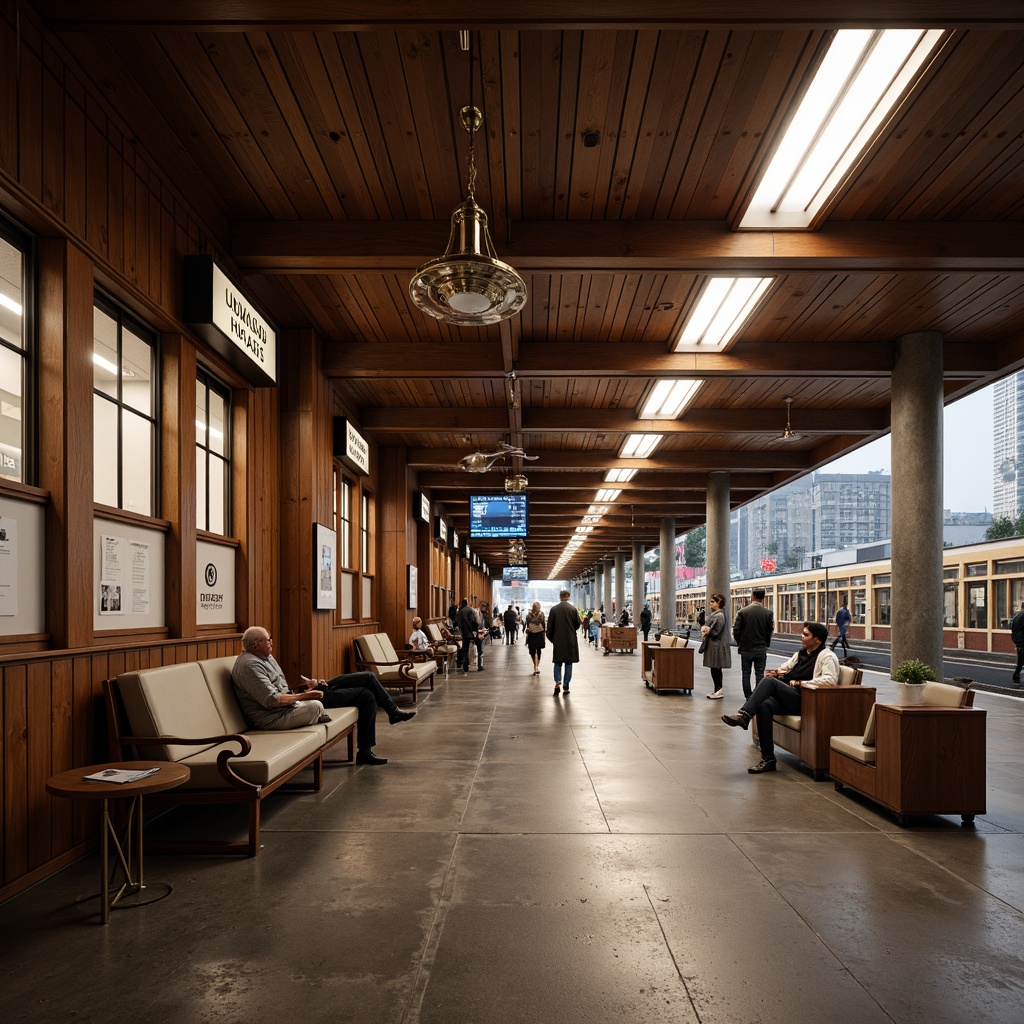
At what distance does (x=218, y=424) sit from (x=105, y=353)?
162 cm

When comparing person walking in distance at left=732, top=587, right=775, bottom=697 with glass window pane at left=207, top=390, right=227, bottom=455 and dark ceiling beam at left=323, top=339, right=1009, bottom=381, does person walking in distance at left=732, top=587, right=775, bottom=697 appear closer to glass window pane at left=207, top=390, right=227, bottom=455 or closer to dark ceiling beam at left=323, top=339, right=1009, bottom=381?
dark ceiling beam at left=323, top=339, right=1009, bottom=381

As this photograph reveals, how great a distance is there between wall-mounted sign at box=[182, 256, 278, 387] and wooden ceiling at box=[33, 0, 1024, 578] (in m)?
0.43

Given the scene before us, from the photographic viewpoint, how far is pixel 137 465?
462 centimetres

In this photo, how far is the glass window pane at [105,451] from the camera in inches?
163

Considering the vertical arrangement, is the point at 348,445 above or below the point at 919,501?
above

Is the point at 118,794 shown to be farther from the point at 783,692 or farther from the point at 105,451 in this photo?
the point at 783,692

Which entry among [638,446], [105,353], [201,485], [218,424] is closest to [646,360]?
[218,424]

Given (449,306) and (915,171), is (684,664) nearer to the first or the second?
(915,171)

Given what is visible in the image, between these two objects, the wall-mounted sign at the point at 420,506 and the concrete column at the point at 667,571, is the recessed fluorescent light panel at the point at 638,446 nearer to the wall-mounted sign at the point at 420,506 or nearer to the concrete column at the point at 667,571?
the wall-mounted sign at the point at 420,506

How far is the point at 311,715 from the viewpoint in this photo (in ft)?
16.6

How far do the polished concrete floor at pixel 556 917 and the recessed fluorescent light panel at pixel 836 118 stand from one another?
12.7 feet

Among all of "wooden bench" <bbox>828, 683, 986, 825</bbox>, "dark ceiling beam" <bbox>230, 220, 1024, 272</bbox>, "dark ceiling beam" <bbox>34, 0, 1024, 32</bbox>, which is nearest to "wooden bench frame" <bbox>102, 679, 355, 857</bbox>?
"dark ceiling beam" <bbox>34, 0, 1024, 32</bbox>

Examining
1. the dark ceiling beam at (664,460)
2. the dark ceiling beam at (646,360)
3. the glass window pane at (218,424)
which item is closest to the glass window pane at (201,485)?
the glass window pane at (218,424)

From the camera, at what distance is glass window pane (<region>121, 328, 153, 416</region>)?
454 cm
